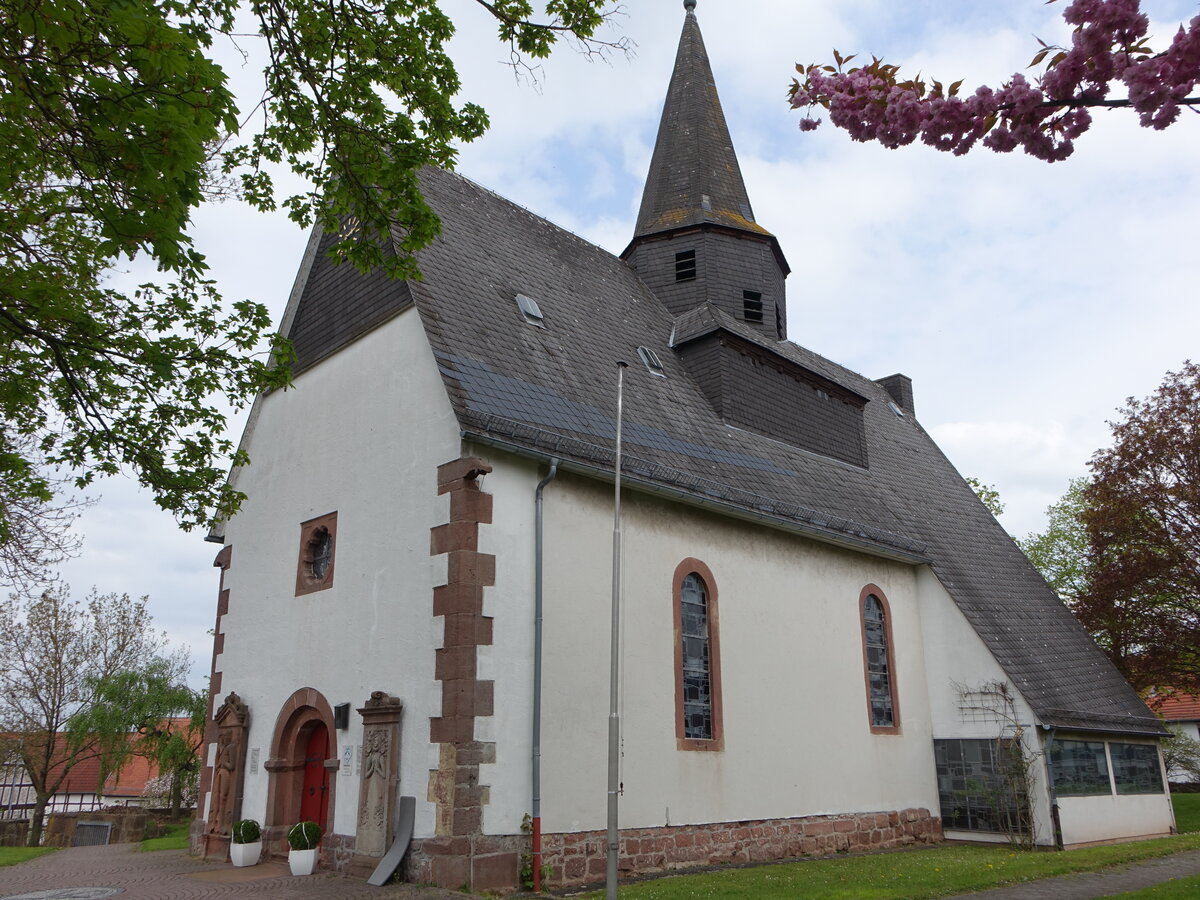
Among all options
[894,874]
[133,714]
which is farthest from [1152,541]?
[133,714]

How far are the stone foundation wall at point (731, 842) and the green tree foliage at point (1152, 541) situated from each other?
9072 millimetres

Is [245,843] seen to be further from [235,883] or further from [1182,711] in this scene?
[1182,711]

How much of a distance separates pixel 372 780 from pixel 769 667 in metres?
5.84

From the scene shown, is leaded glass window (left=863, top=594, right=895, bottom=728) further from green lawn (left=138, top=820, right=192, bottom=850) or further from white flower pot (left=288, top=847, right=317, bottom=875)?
green lawn (left=138, top=820, right=192, bottom=850)

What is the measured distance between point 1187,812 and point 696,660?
54.7 feet

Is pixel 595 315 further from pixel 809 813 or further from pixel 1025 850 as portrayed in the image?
pixel 1025 850

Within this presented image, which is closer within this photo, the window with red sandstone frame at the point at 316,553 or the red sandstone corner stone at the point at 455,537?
the red sandstone corner stone at the point at 455,537

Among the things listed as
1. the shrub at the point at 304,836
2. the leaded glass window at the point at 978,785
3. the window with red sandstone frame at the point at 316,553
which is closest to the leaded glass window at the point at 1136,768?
the leaded glass window at the point at 978,785

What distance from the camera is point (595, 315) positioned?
16641mm

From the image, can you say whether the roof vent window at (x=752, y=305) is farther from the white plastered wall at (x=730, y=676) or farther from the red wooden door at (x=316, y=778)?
the red wooden door at (x=316, y=778)

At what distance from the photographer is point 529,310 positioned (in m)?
14.8

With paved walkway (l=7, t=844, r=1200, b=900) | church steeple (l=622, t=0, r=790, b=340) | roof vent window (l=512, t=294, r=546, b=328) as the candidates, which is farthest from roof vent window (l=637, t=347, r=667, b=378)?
paved walkway (l=7, t=844, r=1200, b=900)

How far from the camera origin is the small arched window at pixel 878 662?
52.0ft

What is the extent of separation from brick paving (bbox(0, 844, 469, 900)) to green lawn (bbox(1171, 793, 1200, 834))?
1572cm
